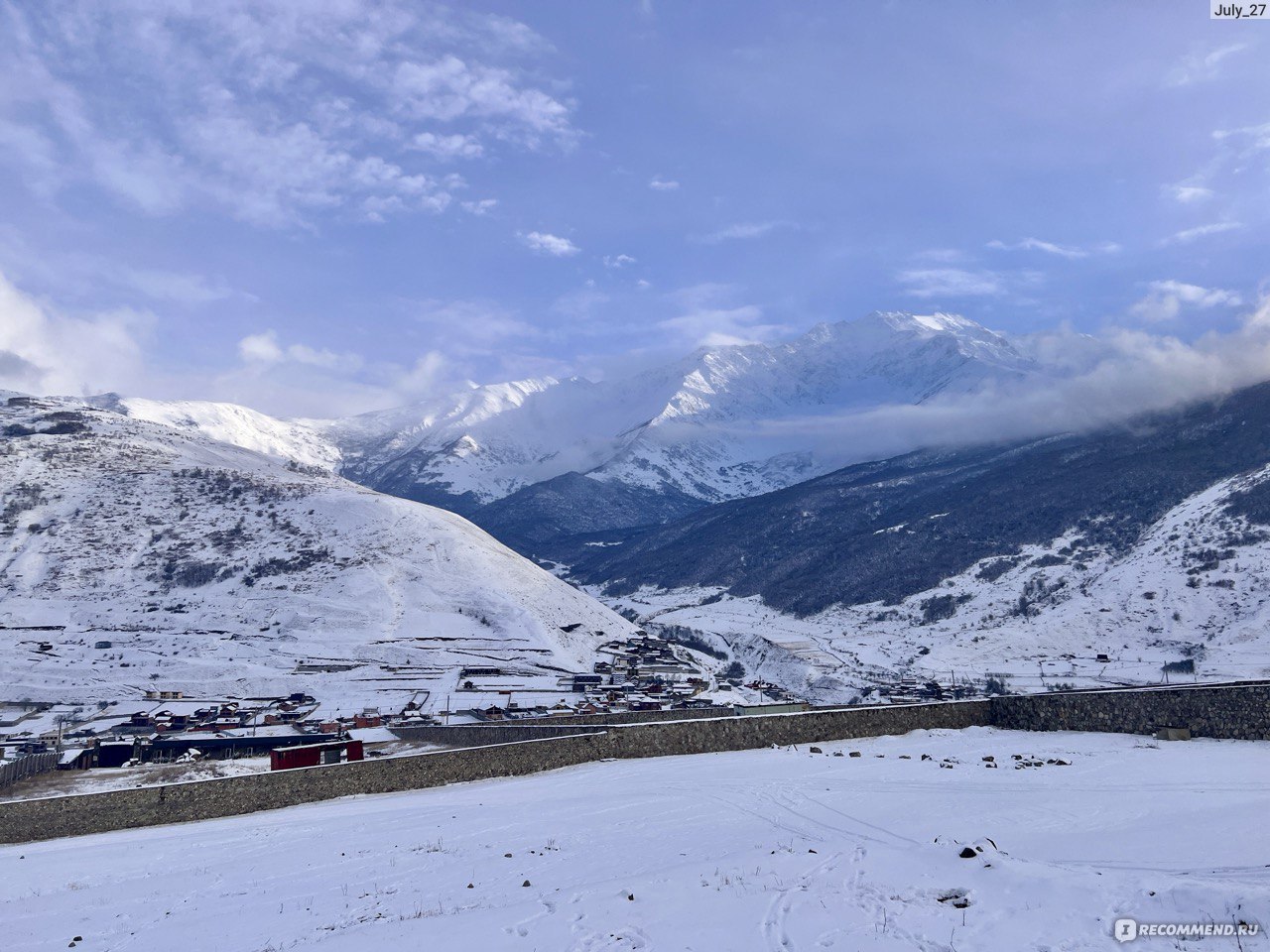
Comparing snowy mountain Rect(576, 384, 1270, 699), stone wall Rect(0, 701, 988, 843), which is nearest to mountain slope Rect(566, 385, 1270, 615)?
snowy mountain Rect(576, 384, 1270, 699)

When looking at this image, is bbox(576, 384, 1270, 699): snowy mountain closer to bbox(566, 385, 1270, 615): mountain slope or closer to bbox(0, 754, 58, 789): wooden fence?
bbox(566, 385, 1270, 615): mountain slope

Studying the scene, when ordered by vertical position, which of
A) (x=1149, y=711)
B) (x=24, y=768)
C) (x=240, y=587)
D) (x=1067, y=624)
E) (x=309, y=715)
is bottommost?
(x=309, y=715)

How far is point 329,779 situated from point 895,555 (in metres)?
164

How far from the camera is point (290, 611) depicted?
10306cm

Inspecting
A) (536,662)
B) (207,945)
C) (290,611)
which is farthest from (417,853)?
(290,611)

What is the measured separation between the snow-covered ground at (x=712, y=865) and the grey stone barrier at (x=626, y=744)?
38.9 inches

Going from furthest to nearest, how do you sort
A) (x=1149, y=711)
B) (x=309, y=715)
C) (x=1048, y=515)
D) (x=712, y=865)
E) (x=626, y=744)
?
(x=1048, y=515), (x=309, y=715), (x=626, y=744), (x=1149, y=711), (x=712, y=865)

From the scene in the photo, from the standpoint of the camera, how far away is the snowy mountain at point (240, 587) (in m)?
86.3

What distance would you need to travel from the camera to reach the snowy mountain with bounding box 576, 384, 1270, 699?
103938 mm

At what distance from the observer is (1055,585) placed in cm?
13325

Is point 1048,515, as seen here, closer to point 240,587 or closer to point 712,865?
point 240,587

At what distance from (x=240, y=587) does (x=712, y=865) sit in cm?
10940

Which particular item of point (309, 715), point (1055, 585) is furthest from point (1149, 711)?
point (1055, 585)

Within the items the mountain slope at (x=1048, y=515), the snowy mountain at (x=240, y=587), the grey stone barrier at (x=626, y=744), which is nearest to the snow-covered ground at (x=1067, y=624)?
the mountain slope at (x=1048, y=515)
